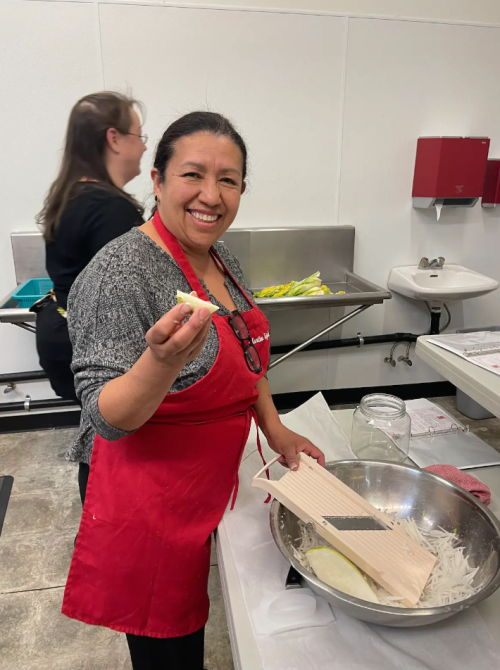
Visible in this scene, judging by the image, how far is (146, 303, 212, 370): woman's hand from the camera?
0.70 m

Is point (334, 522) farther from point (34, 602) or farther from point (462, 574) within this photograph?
point (34, 602)

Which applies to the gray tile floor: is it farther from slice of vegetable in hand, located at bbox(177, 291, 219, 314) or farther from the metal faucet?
the metal faucet

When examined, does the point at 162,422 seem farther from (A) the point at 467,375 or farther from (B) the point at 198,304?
(A) the point at 467,375

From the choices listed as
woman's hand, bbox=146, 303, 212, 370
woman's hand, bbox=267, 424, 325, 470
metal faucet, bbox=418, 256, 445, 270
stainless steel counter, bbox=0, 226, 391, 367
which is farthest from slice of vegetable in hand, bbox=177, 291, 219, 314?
metal faucet, bbox=418, 256, 445, 270

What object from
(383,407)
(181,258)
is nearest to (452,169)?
(383,407)

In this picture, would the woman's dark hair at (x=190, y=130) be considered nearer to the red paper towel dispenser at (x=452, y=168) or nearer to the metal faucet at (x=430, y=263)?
the red paper towel dispenser at (x=452, y=168)

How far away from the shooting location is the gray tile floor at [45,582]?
5.41 feet

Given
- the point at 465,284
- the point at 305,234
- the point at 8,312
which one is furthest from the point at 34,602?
the point at 465,284

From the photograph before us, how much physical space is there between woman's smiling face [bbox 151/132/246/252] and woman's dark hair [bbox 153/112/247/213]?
0.5 inches

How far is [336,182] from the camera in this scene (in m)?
2.91

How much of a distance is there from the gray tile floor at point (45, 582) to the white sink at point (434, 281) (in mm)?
1892

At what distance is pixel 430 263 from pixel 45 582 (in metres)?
2.76

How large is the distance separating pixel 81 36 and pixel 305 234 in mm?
1585

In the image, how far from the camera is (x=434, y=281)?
3.09 m
